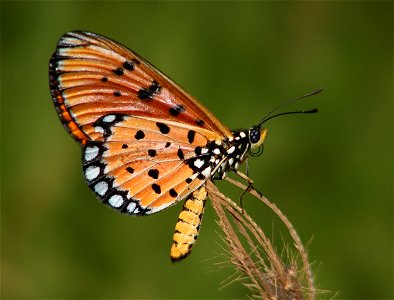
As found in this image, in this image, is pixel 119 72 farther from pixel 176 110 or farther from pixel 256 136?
pixel 256 136

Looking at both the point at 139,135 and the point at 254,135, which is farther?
the point at 139,135

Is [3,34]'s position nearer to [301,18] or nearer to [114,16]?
[114,16]

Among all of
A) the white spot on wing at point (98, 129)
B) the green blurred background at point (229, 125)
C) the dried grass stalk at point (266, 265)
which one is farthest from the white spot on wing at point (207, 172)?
the green blurred background at point (229, 125)

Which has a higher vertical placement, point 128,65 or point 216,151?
point 128,65

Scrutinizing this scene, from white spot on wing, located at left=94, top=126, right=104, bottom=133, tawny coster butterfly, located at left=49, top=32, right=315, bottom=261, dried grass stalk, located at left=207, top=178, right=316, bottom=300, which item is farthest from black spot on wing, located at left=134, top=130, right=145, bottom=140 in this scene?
dried grass stalk, located at left=207, top=178, right=316, bottom=300

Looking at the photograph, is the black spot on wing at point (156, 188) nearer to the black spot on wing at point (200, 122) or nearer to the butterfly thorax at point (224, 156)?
the butterfly thorax at point (224, 156)

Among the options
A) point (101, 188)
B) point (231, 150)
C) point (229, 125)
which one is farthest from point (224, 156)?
point (229, 125)

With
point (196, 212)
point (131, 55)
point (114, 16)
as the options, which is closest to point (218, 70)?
point (114, 16)
